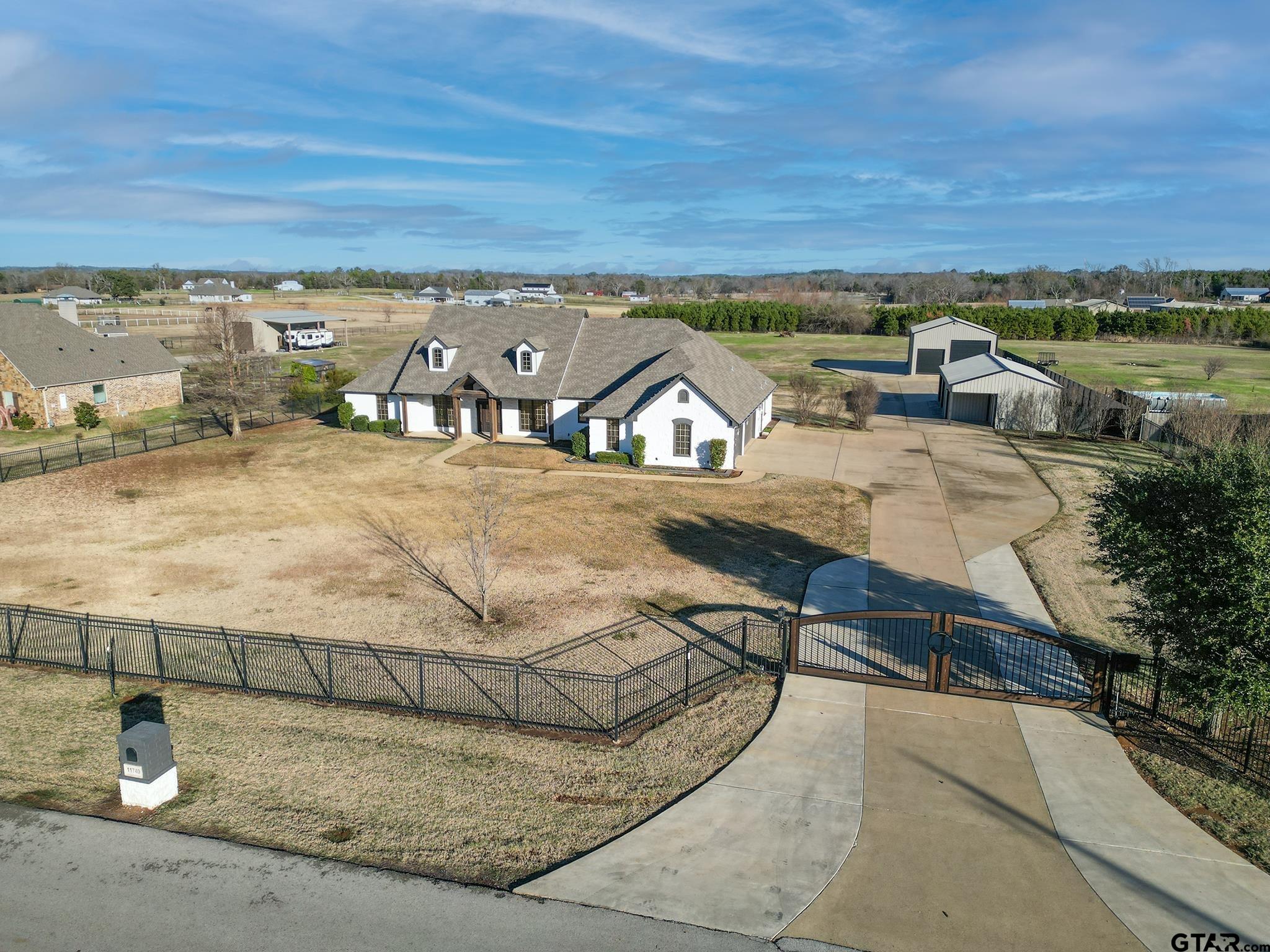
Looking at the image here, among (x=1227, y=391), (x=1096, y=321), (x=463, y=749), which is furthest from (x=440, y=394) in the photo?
(x=1096, y=321)

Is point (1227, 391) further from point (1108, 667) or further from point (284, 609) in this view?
point (284, 609)

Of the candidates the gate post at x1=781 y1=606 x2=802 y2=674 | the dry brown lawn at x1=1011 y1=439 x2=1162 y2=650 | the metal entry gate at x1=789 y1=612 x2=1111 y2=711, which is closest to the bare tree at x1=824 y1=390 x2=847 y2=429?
the dry brown lawn at x1=1011 y1=439 x2=1162 y2=650

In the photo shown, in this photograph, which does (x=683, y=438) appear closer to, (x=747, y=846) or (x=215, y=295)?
(x=747, y=846)

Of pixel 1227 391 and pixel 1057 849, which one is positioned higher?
pixel 1227 391

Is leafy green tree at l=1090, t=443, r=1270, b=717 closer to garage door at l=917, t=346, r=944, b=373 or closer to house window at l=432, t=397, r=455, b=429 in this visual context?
house window at l=432, t=397, r=455, b=429

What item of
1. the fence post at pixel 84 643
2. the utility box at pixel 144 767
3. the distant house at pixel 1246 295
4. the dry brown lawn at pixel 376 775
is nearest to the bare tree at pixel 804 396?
the dry brown lawn at pixel 376 775

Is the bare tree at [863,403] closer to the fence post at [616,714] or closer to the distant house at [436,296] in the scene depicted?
the fence post at [616,714]
